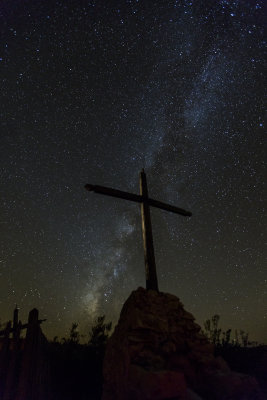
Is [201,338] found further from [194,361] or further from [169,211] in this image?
[169,211]

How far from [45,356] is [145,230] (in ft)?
12.5

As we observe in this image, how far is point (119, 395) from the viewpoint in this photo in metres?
4.57

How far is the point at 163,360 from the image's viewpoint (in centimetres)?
478

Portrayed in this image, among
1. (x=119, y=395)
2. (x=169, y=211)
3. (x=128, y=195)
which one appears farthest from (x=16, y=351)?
(x=169, y=211)

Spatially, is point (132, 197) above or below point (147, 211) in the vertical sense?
above

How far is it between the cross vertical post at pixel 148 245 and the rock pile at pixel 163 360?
0.28 m

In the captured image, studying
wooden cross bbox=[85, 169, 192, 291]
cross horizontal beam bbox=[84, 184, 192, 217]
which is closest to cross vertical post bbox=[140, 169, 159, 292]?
wooden cross bbox=[85, 169, 192, 291]

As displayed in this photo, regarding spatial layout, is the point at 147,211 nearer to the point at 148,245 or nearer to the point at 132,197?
the point at 132,197

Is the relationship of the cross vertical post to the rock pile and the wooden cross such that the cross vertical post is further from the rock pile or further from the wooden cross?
the rock pile

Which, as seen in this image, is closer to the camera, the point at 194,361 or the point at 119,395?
the point at 119,395

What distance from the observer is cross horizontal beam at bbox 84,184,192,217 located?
6.46 metres

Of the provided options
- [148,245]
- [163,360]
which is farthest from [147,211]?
[163,360]

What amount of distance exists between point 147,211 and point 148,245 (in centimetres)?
94

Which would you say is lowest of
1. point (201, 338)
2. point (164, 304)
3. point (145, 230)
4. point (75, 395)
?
point (75, 395)
